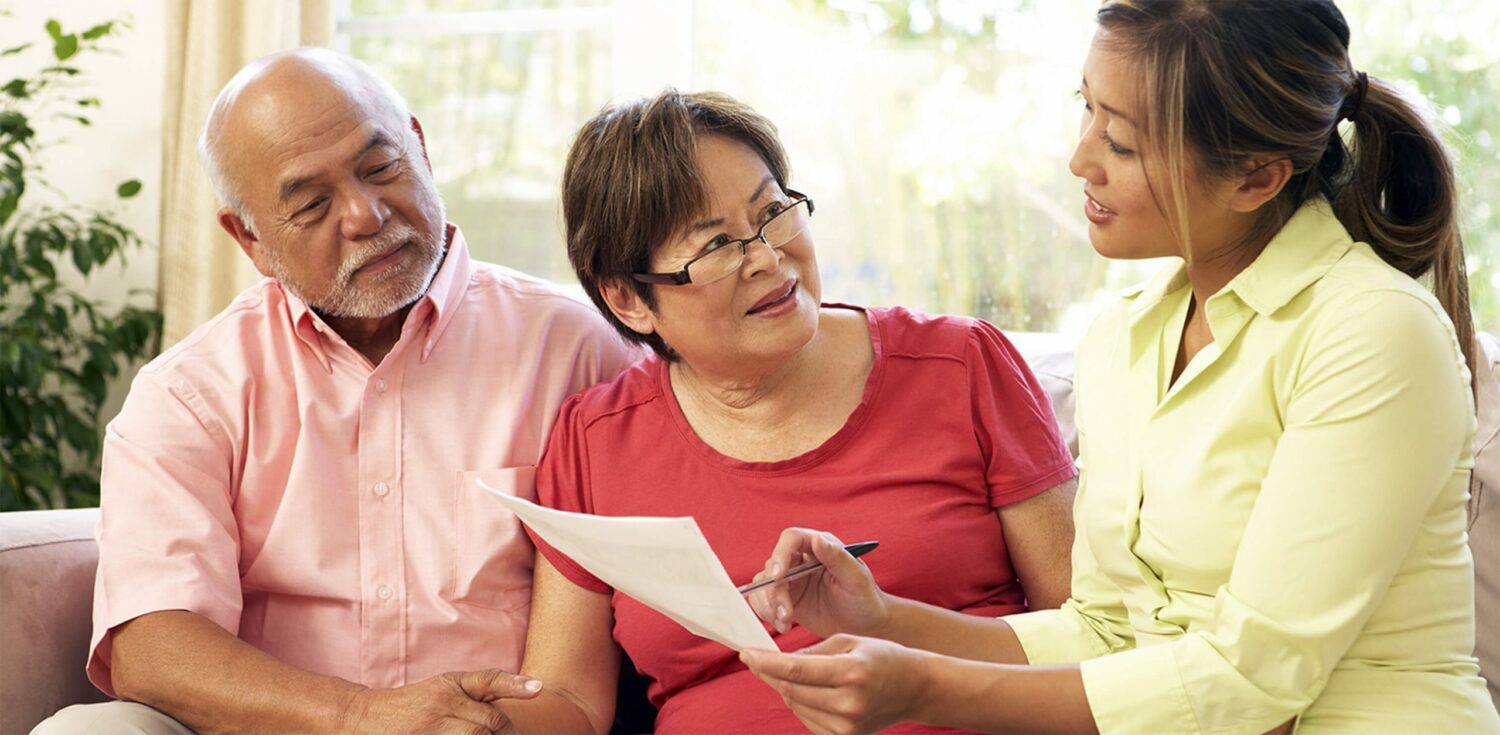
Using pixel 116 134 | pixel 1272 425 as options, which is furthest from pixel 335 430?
pixel 116 134

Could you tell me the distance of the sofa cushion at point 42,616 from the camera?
179 centimetres

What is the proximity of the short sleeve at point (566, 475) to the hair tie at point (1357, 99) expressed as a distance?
1012mm

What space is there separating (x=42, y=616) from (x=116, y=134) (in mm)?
2043

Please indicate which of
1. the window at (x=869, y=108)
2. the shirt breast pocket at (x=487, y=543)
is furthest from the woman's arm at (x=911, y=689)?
the window at (x=869, y=108)

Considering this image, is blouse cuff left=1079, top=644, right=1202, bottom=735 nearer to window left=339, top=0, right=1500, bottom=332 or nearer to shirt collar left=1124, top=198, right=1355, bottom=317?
shirt collar left=1124, top=198, right=1355, bottom=317

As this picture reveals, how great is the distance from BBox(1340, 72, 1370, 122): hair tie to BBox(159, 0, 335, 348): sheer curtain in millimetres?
2534

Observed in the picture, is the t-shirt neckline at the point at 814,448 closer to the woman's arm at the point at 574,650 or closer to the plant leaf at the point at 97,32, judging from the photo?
the woman's arm at the point at 574,650

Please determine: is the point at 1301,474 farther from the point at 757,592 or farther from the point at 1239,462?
the point at 757,592

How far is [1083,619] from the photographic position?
1.60 metres

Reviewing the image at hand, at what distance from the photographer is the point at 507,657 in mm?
1913

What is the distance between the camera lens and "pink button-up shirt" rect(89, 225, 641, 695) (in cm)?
187

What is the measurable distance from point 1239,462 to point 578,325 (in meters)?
1.03

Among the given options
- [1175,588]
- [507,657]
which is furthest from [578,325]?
[1175,588]

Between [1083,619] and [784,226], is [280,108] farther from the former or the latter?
[1083,619]
